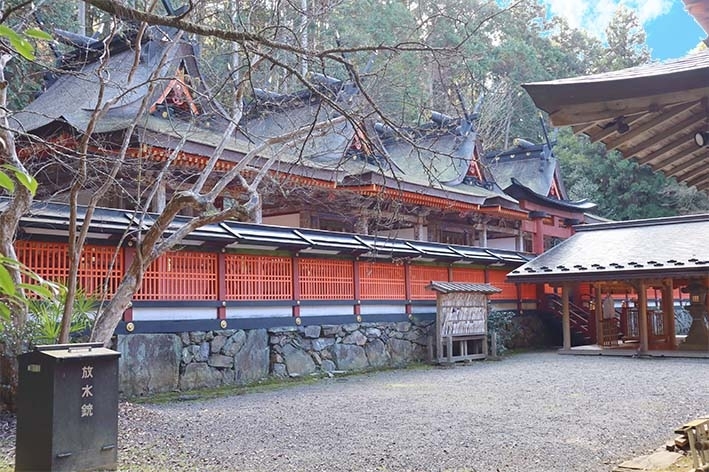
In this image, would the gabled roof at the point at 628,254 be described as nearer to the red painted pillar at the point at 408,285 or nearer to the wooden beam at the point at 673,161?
the red painted pillar at the point at 408,285

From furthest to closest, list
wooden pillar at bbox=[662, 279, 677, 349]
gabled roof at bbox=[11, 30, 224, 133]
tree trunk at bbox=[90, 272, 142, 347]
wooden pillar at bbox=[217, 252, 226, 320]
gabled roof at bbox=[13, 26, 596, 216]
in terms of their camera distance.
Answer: wooden pillar at bbox=[662, 279, 677, 349] → gabled roof at bbox=[11, 30, 224, 133] → gabled roof at bbox=[13, 26, 596, 216] → wooden pillar at bbox=[217, 252, 226, 320] → tree trunk at bbox=[90, 272, 142, 347]

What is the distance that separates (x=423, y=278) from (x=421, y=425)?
8.87m

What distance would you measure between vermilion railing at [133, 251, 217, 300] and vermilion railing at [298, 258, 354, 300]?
221 centimetres

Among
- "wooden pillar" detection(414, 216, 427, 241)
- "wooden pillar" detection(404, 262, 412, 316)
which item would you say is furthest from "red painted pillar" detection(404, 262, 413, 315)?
"wooden pillar" detection(414, 216, 427, 241)

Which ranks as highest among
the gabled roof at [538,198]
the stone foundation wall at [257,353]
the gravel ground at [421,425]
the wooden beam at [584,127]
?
the gabled roof at [538,198]

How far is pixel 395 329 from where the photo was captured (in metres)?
15.1

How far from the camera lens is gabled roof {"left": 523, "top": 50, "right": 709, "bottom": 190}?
3359 millimetres

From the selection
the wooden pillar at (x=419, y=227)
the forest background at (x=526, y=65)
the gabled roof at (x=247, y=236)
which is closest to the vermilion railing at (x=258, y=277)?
the gabled roof at (x=247, y=236)

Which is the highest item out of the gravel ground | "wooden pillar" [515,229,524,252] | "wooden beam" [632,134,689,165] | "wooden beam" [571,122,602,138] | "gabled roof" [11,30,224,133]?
"gabled roof" [11,30,224,133]

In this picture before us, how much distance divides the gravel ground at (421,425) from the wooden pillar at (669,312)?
15.9 ft

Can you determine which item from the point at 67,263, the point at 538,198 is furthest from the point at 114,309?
the point at 538,198

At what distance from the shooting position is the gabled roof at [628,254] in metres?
15.4

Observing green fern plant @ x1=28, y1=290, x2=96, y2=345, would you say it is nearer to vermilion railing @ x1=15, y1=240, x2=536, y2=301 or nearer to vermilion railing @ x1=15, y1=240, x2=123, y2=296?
vermilion railing @ x1=15, y1=240, x2=536, y2=301

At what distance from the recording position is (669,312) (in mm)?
17047
